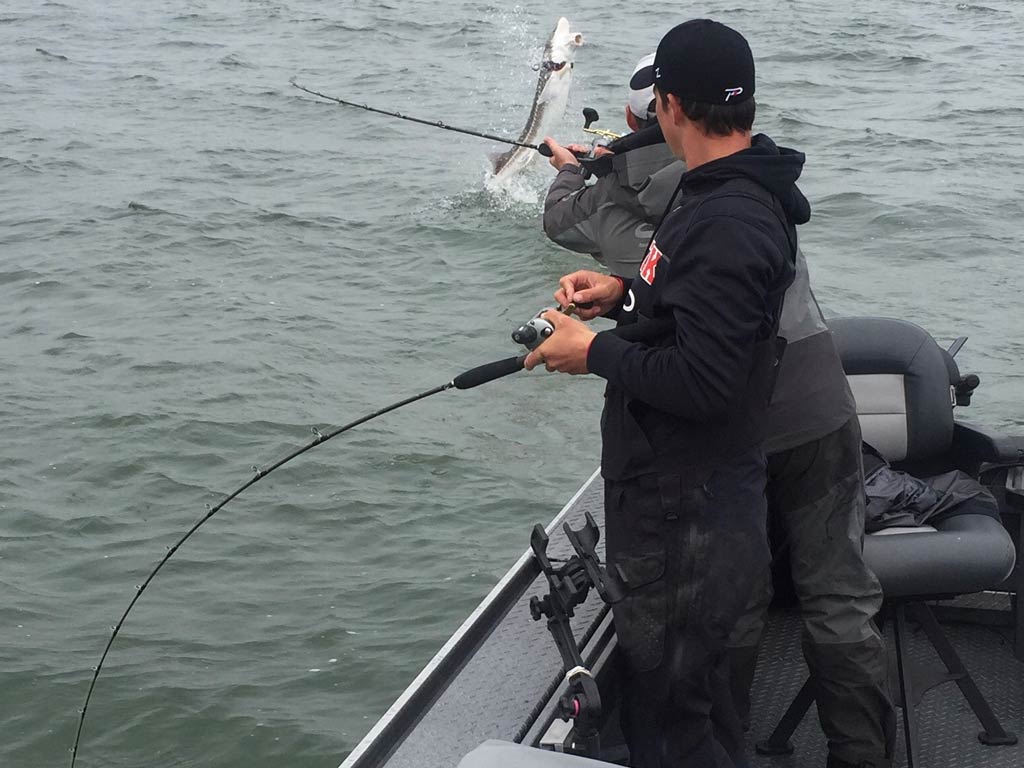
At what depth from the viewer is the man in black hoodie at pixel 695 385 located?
2.53 meters

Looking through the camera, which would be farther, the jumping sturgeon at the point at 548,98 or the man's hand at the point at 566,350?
the jumping sturgeon at the point at 548,98

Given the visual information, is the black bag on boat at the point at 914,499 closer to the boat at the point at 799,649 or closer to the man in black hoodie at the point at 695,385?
the boat at the point at 799,649

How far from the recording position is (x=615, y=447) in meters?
2.77

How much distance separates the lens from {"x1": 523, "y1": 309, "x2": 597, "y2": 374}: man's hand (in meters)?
2.66

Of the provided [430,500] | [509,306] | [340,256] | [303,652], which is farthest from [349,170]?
[303,652]

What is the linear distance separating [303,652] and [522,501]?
1.68m

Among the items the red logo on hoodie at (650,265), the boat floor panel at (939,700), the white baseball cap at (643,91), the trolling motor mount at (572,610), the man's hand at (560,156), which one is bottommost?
the boat floor panel at (939,700)

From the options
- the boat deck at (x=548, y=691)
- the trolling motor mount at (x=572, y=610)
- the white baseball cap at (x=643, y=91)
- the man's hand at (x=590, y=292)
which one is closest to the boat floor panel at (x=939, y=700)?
the boat deck at (x=548, y=691)

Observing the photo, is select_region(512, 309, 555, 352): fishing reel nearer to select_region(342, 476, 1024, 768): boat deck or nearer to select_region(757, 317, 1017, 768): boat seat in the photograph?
select_region(342, 476, 1024, 768): boat deck

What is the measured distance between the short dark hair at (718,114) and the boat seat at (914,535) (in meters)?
1.28

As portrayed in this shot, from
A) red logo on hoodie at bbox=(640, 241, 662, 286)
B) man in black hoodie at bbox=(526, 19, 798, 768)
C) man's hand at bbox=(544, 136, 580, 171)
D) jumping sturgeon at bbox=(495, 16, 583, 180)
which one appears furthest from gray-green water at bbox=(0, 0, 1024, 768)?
red logo on hoodie at bbox=(640, 241, 662, 286)

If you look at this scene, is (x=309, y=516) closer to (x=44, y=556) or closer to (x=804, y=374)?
(x=44, y=556)

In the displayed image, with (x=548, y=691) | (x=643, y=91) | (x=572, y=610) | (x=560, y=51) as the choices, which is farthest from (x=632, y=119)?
(x=560, y=51)

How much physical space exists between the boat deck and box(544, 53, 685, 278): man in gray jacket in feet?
2.47
